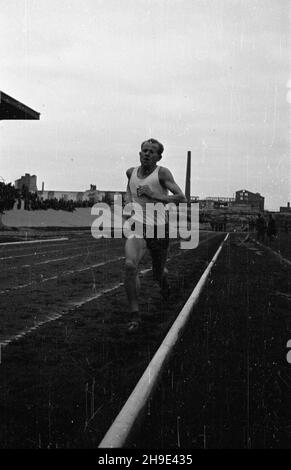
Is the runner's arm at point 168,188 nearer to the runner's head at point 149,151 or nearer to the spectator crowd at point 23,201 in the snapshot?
the runner's head at point 149,151

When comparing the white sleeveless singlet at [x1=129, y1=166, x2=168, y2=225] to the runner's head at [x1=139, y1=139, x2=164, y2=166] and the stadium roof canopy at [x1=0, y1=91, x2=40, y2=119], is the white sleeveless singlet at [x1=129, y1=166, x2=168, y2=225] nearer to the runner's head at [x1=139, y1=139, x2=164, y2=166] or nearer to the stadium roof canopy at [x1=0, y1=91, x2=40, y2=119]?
the runner's head at [x1=139, y1=139, x2=164, y2=166]

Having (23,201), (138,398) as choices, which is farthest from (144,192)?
(23,201)

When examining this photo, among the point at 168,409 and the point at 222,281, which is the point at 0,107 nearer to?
the point at 222,281

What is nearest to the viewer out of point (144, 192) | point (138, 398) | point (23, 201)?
point (138, 398)

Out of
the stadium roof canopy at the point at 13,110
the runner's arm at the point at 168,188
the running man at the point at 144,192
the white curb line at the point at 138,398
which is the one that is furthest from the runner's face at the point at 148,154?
the stadium roof canopy at the point at 13,110

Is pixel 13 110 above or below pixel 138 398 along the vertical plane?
above

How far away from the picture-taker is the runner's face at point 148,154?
620 cm

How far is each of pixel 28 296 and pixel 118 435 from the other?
237 inches

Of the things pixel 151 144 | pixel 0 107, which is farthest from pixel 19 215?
pixel 151 144

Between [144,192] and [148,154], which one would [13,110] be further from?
[144,192]

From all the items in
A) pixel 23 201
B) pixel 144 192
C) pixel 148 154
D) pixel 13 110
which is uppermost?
pixel 13 110

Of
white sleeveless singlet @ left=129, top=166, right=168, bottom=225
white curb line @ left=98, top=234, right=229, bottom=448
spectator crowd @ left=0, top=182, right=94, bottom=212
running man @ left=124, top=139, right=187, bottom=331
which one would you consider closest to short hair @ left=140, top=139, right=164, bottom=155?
running man @ left=124, top=139, right=187, bottom=331

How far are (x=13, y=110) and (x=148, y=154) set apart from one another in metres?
29.5

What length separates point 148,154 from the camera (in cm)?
621
